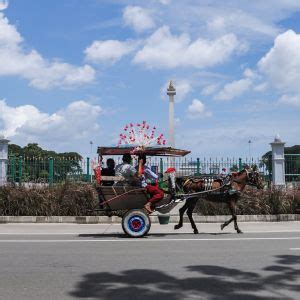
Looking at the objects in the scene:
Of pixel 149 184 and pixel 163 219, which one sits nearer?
pixel 149 184

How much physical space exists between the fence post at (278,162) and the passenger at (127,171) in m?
10.7

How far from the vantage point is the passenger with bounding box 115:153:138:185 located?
1299cm

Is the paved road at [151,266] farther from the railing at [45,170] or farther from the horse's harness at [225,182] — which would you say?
the railing at [45,170]

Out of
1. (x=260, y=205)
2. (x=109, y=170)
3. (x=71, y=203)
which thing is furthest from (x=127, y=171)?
(x=260, y=205)

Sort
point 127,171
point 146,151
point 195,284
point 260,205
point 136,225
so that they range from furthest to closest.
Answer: point 260,205 → point 146,151 → point 127,171 → point 136,225 → point 195,284

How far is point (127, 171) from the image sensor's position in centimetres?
1301

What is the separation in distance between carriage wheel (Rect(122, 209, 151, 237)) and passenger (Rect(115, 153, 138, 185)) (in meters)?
0.81

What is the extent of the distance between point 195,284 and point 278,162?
16.2 meters

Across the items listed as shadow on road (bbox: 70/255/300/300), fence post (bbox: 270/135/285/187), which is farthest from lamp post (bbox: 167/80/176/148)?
shadow on road (bbox: 70/255/300/300)

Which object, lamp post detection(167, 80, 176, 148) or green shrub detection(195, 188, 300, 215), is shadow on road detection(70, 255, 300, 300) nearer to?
green shrub detection(195, 188, 300, 215)

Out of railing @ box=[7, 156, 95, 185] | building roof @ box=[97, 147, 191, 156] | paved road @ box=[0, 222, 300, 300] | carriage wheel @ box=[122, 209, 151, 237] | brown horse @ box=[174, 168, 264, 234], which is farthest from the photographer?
railing @ box=[7, 156, 95, 185]

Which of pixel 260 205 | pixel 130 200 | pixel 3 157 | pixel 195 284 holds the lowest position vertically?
pixel 195 284

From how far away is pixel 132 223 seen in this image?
507 inches

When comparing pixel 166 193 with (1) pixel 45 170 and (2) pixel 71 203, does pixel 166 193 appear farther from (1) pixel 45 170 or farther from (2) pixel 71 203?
(1) pixel 45 170
